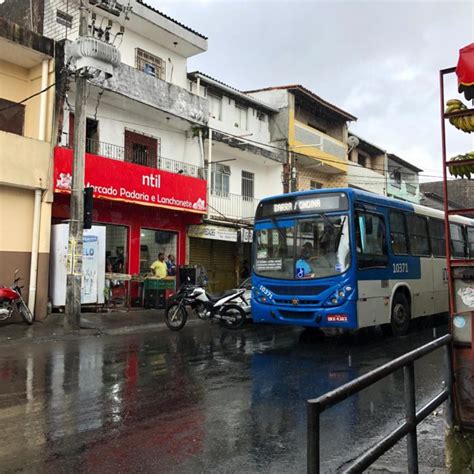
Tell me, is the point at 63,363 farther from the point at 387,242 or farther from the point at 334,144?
the point at 334,144

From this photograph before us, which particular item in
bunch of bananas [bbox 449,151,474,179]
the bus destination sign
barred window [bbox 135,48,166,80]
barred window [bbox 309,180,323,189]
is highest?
barred window [bbox 135,48,166,80]

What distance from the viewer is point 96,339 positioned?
446 inches

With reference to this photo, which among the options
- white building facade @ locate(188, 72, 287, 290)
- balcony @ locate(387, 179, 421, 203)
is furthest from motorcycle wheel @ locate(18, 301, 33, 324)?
balcony @ locate(387, 179, 421, 203)

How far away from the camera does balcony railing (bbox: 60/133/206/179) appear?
1664 cm

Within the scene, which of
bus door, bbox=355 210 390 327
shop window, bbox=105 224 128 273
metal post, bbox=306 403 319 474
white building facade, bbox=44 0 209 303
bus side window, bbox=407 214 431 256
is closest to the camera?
metal post, bbox=306 403 319 474

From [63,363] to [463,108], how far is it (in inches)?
280

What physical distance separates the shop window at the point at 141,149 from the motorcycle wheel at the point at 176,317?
721cm

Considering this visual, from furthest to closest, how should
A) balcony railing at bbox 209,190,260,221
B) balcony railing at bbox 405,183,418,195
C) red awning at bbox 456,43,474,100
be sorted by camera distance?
balcony railing at bbox 405,183,418,195 < balcony railing at bbox 209,190,260,221 < red awning at bbox 456,43,474,100

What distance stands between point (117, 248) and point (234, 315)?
6552 mm

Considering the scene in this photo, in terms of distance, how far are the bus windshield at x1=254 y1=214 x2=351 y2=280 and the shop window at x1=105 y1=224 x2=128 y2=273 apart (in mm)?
7888

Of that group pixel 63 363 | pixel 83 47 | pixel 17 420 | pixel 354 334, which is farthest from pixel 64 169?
pixel 17 420

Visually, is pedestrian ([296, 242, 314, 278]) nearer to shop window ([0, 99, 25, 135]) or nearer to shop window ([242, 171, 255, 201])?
shop window ([0, 99, 25, 135])

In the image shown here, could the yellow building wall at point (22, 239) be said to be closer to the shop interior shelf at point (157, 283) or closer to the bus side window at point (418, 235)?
the shop interior shelf at point (157, 283)

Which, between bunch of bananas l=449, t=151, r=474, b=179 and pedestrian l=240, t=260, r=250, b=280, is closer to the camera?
bunch of bananas l=449, t=151, r=474, b=179
